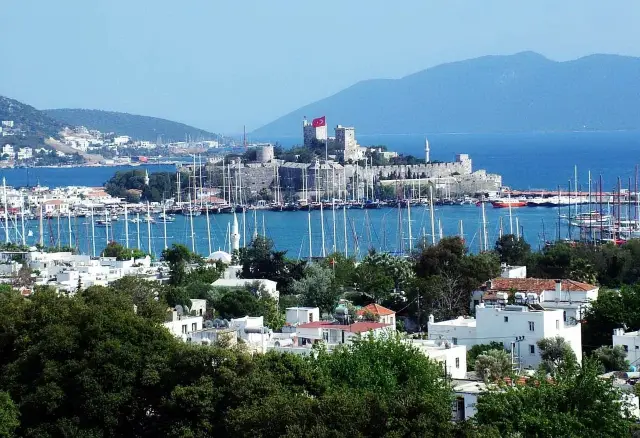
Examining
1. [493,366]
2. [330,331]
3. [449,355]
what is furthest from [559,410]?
[330,331]

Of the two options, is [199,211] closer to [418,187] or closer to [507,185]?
[418,187]

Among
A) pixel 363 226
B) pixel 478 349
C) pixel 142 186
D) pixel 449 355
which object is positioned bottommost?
pixel 363 226

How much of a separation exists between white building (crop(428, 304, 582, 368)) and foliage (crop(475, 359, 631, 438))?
7.58 m

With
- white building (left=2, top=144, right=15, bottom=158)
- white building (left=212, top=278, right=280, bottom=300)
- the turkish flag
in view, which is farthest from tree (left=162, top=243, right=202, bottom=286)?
white building (left=2, top=144, right=15, bottom=158)

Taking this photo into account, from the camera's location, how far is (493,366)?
2030cm

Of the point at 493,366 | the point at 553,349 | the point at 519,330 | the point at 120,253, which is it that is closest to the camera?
the point at 493,366

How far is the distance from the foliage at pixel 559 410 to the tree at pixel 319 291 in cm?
1451

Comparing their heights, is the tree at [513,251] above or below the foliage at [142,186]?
below

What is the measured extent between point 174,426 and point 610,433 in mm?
4814

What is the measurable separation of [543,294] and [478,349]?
4.95 m

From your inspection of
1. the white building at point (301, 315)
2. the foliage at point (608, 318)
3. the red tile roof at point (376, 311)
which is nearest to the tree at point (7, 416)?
the white building at point (301, 315)

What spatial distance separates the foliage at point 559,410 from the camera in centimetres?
1500

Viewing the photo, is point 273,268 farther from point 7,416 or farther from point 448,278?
point 7,416

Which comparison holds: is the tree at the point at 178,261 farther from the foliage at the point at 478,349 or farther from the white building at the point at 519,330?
the foliage at the point at 478,349
